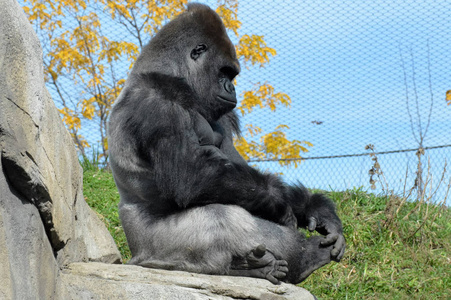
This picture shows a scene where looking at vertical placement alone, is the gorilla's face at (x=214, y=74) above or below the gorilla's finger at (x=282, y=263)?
above

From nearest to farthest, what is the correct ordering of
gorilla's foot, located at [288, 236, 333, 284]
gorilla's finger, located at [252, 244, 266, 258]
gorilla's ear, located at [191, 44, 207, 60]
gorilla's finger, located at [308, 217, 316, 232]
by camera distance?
gorilla's finger, located at [252, 244, 266, 258] < gorilla's foot, located at [288, 236, 333, 284] < gorilla's finger, located at [308, 217, 316, 232] < gorilla's ear, located at [191, 44, 207, 60]

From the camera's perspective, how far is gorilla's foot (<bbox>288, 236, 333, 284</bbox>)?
3.52m

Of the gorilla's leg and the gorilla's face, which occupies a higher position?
the gorilla's face

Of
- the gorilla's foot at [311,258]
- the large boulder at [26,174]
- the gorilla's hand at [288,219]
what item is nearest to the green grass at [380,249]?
the gorilla's foot at [311,258]

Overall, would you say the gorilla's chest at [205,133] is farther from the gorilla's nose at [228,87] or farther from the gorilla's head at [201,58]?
the gorilla's nose at [228,87]

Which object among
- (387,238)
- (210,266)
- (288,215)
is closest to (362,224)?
(387,238)

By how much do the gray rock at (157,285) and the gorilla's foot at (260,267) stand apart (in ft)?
0.18

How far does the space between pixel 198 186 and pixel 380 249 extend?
107 inches

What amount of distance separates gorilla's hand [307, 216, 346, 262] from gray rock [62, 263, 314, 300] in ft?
1.32

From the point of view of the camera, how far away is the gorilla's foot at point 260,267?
Result: 328 centimetres

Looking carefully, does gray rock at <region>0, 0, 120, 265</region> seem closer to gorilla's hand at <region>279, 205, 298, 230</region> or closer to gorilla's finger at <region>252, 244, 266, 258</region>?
gorilla's finger at <region>252, 244, 266, 258</region>

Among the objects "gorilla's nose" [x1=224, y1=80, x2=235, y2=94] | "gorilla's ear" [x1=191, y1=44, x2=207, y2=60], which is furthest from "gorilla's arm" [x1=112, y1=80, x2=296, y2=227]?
"gorilla's ear" [x1=191, y1=44, x2=207, y2=60]

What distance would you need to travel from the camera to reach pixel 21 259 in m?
2.21

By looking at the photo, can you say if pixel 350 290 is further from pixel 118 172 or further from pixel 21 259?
pixel 21 259
